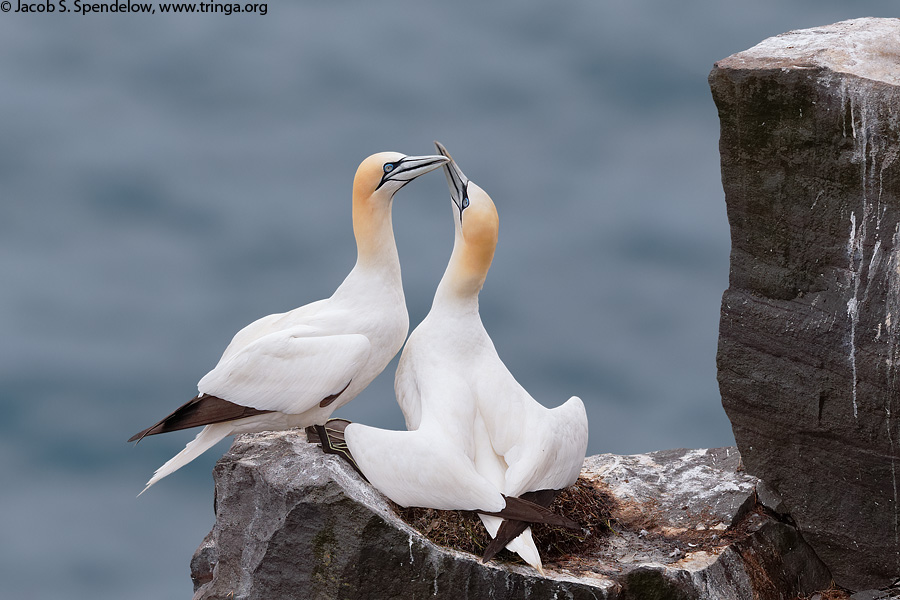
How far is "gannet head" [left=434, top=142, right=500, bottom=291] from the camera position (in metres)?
7.87

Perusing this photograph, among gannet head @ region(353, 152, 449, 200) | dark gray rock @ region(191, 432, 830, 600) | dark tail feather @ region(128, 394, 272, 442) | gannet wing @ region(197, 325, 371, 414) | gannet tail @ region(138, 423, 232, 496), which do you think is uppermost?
gannet head @ region(353, 152, 449, 200)

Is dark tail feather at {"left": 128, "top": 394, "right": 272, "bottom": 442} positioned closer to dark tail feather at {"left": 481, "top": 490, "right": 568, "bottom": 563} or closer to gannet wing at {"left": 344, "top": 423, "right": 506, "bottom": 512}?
gannet wing at {"left": 344, "top": 423, "right": 506, "bottom": 512}

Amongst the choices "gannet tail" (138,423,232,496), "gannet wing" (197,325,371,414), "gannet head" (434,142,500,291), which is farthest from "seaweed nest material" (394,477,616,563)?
"gannet head" (434,142,500,291)

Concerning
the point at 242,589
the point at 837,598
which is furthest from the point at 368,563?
the point at 837,598

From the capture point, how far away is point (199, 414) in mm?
7996

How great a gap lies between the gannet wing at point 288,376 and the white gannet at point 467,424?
1.31 ft

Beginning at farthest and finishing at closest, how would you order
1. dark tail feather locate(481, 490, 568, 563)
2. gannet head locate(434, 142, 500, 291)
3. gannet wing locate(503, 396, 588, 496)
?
gannet head locate(434, 142, 500, 291), gannet wing locate(503, 396, 588, 496), dark tail feather locate(481, 490, 568, 563)

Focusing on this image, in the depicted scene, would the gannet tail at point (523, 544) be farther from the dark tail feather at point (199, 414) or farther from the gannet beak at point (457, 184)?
the gannet beak at point (457, 184)

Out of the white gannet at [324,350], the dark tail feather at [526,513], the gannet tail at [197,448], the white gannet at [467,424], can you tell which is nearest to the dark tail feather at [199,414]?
the white gannet at [324,350]

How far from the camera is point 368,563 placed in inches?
289

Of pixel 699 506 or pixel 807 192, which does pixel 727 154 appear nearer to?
pixel 807 192

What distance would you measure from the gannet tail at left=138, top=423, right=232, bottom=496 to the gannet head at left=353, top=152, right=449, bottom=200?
1.54 meters

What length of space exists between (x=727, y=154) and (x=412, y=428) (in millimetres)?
2399

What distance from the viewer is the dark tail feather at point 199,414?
7.98 m
